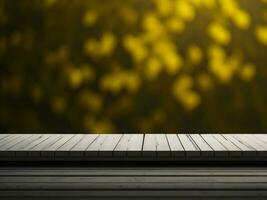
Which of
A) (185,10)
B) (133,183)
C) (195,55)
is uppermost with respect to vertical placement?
(185,10)

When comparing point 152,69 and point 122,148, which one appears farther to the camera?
point 152,69

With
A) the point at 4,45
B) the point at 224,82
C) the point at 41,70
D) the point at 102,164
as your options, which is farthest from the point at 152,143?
the point at 4,45

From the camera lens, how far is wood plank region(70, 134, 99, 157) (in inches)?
186

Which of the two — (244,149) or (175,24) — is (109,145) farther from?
(175,24)

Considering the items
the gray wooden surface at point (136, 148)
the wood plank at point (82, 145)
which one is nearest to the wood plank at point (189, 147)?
the gray wooden surface at point (136, 148)

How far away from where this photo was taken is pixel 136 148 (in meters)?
4.88

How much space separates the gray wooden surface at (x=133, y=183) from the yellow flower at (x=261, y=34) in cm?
200

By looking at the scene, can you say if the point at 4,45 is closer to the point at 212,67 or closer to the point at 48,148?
the point at 48,148

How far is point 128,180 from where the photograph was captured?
14.3 ft

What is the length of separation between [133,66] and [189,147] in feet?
5.23

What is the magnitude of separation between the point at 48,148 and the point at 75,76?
4.98ft

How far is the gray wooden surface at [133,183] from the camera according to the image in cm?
407

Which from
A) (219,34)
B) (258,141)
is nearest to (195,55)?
(219,34)

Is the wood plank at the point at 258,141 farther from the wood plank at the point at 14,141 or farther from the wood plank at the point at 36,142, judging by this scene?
the wood plank at the point at 14,141
